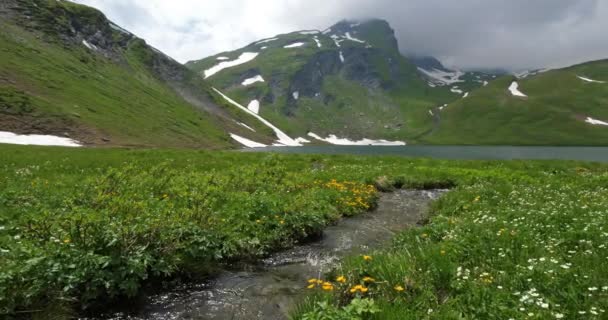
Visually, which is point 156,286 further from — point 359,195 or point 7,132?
point 7,132

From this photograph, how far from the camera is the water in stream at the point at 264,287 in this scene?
8.74m

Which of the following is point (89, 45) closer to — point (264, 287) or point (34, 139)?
point (34, 139)

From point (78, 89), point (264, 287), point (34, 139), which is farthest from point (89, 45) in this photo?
point (264, 287)

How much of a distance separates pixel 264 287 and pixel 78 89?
143 metres

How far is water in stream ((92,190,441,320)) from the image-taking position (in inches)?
344

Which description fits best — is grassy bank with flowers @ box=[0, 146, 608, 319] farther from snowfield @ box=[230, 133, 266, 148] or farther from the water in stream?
snowfield @ box=[230, 133, 266, 148]

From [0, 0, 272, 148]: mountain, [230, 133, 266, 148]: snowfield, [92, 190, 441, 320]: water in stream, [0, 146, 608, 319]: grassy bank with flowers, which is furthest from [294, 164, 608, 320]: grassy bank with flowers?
[230, 133, 266, 148]: snowfield

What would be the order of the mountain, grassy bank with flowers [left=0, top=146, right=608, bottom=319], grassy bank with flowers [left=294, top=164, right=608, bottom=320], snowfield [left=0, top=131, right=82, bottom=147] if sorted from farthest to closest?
the mountain → snowfield [left=0, top=131, right=82, bottom=147] → grassy bank with flowers [left=0, top=146, right=608, bottom=319] → grassy bank with flowers [left=294, top=164, right=608, bottom=320]

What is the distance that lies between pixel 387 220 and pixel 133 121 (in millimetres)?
125208

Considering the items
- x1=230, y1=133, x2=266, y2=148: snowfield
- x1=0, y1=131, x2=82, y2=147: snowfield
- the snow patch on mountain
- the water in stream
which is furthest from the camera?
x1=230, y1=133, x2=266, y2=148: snowfield

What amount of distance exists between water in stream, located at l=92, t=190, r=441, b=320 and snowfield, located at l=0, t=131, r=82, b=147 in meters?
73.0

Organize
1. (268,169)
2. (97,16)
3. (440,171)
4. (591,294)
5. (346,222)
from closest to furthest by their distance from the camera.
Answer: (591,294) < (346,222) < (268,169) < (440,171) < (97,16)

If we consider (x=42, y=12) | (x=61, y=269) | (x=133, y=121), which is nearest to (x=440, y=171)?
(x=61, y=269)

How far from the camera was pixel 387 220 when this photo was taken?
18.1 m
